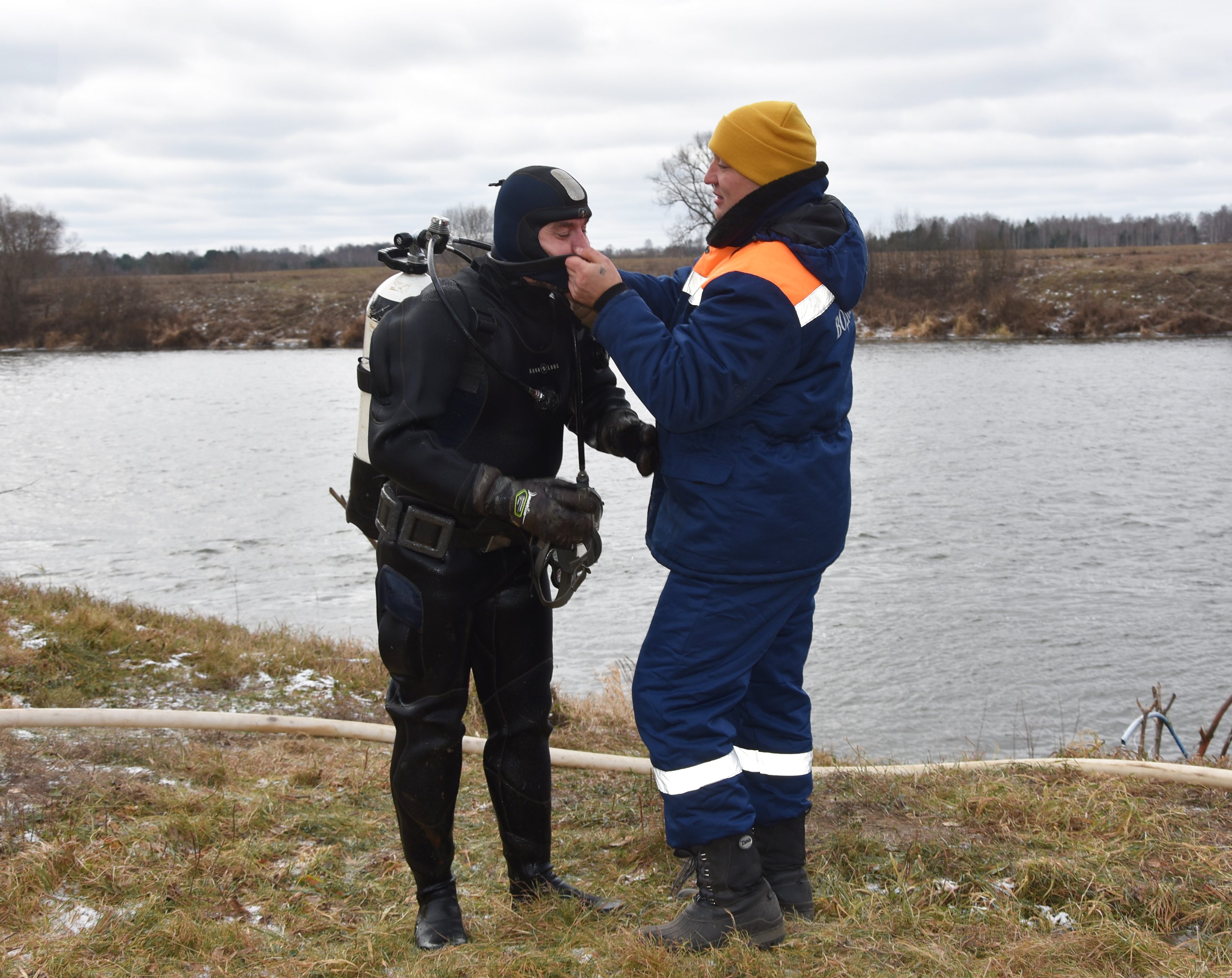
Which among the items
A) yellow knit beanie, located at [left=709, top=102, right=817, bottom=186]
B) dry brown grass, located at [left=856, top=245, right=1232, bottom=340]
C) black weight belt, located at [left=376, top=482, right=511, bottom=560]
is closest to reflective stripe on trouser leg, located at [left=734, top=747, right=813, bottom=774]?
black weight belt, located at [left=376, top=482, right=511, bottom=560]

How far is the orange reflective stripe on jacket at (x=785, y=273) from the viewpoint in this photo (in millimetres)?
2602

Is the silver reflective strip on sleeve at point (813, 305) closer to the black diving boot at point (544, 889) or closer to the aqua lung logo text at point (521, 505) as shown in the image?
the aqua lung logo text at point (521, 505)

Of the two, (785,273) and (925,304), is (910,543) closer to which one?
(785,273)

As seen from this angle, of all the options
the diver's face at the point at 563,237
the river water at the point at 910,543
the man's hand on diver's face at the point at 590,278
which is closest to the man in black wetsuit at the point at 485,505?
the diver's face at the point at 563,237

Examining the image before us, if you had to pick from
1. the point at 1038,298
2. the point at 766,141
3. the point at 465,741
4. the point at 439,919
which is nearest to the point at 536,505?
the point at 766,141

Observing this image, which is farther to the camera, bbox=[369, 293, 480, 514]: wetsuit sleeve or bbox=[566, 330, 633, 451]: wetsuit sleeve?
bbox=[566, 330, 633, 451]: wetsuit sleeve

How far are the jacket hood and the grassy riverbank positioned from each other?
175cm

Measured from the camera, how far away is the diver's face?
2.84m

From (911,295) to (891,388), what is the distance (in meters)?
17.6

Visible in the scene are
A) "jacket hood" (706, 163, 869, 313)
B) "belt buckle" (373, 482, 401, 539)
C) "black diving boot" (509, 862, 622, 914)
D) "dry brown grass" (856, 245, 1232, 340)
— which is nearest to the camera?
"jacket hood" (706, 163, 869, 313)

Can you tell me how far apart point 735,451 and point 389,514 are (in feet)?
3.24

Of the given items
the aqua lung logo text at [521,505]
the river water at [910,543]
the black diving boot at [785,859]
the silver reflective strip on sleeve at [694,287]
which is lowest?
the river water at [910,543]

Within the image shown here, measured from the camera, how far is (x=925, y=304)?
132 ft

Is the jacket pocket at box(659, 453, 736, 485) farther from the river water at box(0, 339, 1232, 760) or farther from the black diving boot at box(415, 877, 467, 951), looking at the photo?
the river water at box(0, 339, 1232, 760)
